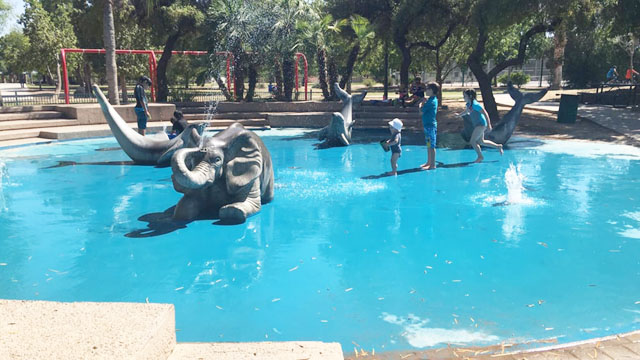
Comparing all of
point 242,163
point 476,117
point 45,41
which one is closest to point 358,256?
point 242,163

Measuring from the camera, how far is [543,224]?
8.05m

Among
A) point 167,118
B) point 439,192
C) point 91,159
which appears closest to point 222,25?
point 167,118

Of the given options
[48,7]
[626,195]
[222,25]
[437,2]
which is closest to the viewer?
[626,195]

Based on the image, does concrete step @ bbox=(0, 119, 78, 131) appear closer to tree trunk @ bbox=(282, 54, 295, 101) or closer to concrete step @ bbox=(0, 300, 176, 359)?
tree trunk @ bbox=(282, 54, 295, 101)

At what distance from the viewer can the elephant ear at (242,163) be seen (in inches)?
323

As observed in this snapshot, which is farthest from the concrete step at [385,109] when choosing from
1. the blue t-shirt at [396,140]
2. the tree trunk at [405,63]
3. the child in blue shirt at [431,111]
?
the blue t-shirt at [396,140]

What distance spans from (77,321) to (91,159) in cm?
1155

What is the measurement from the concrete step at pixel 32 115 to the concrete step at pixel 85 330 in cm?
1725

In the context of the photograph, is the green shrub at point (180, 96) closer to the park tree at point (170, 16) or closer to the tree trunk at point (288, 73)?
the park tree at point (170, 16)

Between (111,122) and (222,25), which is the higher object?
(222,25)

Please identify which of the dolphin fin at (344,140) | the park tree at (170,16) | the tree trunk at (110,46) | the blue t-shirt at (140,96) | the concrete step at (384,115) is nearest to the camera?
the blue t-shirt at (140,96)

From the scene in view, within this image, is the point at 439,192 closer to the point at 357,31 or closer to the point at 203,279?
the point at 203,279

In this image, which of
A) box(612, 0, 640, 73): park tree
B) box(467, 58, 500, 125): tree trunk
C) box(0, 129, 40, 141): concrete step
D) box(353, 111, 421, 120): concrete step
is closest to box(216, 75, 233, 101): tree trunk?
box(353, 111, 421, 120): concrete step

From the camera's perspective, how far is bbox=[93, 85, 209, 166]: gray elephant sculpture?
1267 centimetres
